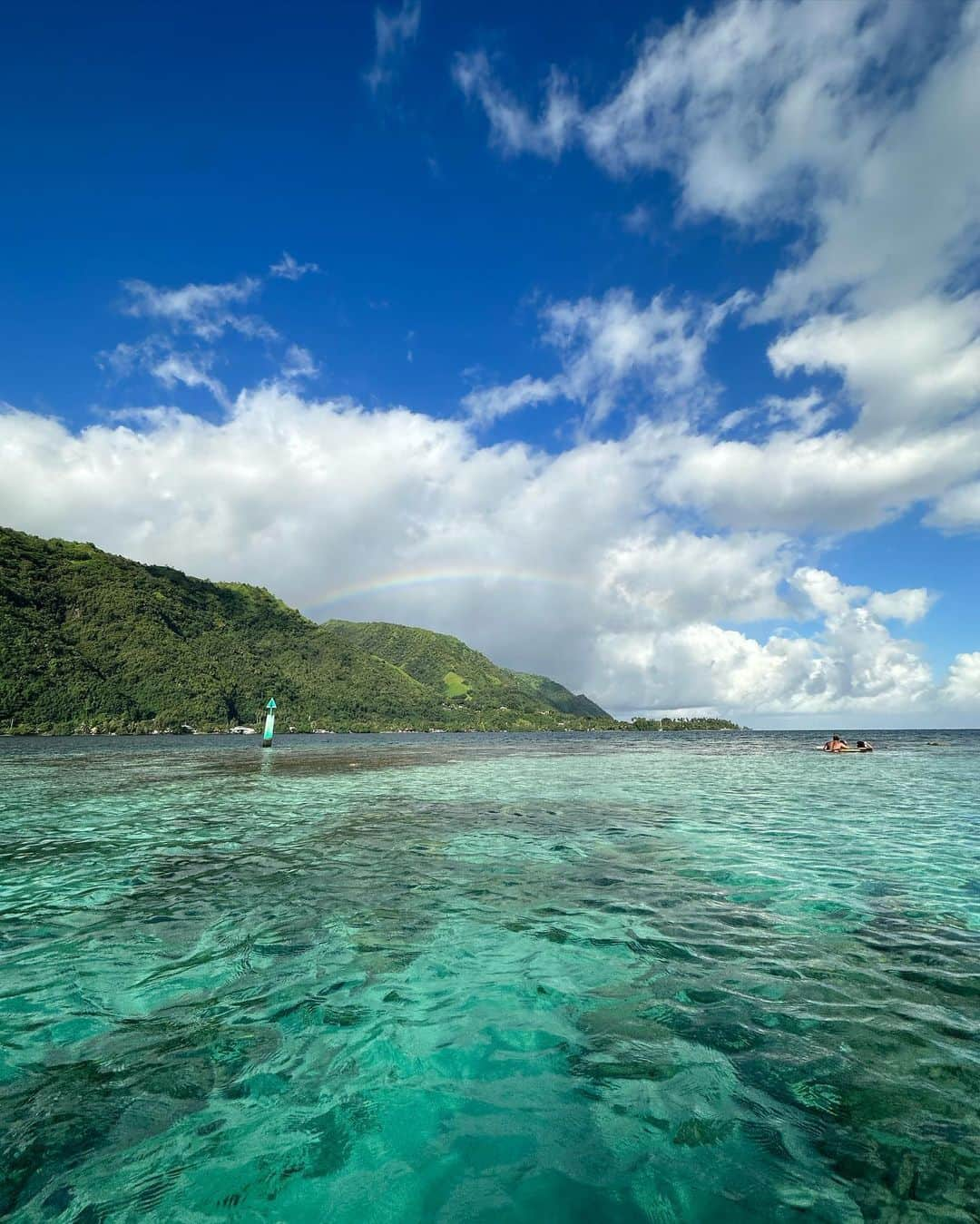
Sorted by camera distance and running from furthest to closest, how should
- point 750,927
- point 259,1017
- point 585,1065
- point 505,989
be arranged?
point 750,927, point 505,989, point 259,1017, point 585,1065

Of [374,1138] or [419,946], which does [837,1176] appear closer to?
[374,1138]

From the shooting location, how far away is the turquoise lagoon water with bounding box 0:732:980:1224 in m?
4.73

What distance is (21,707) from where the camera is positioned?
16675 centimetres

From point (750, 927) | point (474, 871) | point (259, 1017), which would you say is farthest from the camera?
point (474, 871)

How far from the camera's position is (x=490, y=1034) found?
7281 millimetres

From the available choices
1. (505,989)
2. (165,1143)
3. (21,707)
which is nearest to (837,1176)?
(505,989)

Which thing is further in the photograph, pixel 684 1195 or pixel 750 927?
pixel 750 927

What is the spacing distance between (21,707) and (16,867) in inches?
7574

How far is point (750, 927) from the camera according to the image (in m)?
10.9

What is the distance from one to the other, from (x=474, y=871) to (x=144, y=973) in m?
7.90

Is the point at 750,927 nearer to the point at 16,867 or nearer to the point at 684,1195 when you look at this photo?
the point at 684,1195

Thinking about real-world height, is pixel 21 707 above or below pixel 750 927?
above

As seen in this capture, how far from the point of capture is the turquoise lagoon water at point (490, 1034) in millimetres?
4727

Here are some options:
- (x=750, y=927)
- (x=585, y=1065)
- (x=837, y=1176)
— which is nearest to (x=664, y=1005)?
(x=585, y=1065)
